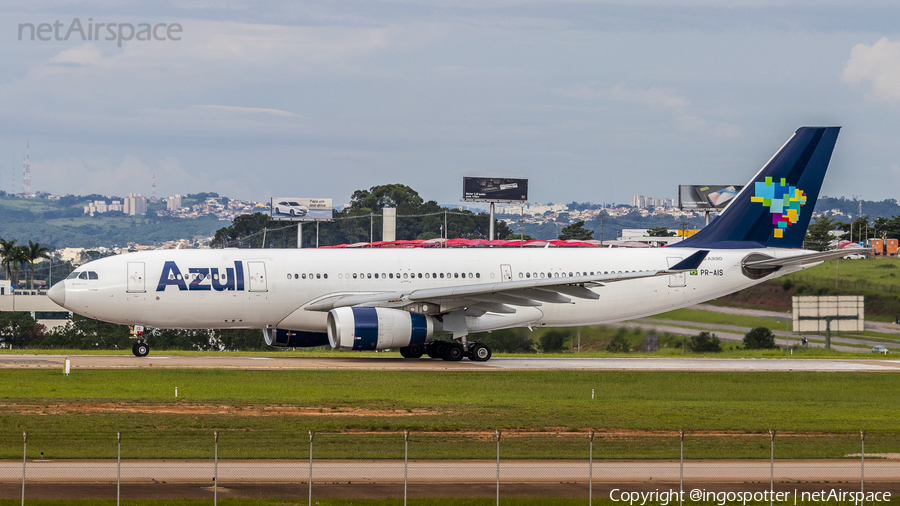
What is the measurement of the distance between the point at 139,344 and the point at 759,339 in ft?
97.6

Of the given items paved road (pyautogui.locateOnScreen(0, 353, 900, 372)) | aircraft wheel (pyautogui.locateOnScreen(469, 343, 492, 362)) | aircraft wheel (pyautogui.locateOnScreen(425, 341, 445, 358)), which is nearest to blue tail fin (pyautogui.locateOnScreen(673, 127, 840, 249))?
paved road (pyautogui.locateOnScreen(0, 353, 900, 372))

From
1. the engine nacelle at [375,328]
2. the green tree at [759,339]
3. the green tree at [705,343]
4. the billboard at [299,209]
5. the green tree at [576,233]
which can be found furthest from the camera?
the green tree at [576,233]

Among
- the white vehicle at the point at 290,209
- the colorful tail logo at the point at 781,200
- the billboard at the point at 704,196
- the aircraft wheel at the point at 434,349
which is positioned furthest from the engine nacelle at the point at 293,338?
the white vehicle at the point at 290,209

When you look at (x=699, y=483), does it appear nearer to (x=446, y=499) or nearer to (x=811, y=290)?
(x=446, y=499)

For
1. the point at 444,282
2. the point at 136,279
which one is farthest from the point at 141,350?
the point at 444,282

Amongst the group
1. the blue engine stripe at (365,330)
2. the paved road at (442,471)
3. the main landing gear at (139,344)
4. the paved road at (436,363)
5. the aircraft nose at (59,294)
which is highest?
the aircraft nose at (59,294)

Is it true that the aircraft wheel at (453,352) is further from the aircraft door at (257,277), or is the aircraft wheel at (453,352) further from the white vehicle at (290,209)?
the white vehicle at (290,209)

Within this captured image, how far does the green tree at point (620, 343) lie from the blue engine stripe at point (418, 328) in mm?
10533

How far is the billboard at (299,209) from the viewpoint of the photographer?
132375 mm

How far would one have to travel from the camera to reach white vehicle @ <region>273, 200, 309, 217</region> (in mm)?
132750

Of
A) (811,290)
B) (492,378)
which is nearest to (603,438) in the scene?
(492,378)

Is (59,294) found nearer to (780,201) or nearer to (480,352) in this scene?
(480,352)

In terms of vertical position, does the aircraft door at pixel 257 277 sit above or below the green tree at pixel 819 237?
below

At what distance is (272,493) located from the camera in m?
16.5
